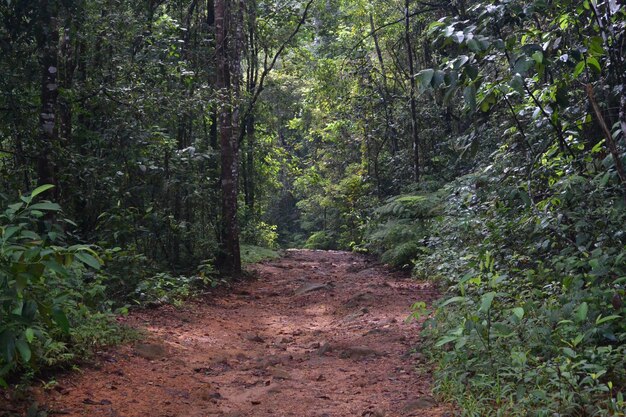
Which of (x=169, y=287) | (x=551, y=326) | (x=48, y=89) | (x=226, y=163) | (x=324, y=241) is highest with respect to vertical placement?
(x=48, y=89)

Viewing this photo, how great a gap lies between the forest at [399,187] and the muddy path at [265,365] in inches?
11.8

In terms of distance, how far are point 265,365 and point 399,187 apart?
565 inches

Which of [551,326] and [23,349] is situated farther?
[551,326]

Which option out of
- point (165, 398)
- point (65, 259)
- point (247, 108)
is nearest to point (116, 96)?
point (165, 398)

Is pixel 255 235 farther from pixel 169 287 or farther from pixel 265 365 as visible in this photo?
pixel 265 365

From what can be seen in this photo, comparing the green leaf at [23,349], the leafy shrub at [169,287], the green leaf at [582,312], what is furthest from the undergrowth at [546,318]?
the leafy shrub at [169,287]

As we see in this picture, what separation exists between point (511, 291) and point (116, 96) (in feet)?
→ 22.0

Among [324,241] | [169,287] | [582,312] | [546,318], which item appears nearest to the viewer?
[582,312]

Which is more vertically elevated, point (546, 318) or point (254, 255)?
point (546, 318)

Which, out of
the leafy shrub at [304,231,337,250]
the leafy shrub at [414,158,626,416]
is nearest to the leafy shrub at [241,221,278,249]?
the leafy shrub at [304,231,337,250]

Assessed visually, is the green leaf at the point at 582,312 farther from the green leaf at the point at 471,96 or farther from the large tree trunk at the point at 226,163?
the large tree trunk at the point at 226,163

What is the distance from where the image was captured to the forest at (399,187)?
4.06 metres

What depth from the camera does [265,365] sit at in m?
6.34

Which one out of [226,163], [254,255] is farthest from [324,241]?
[226,163]
